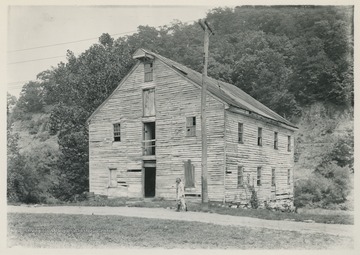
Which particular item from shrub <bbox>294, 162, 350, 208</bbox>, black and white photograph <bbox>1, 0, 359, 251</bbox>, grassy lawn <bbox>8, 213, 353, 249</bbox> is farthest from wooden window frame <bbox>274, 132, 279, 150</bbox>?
grassy lawn <bbox>8, 213, 353, 249</bbox>

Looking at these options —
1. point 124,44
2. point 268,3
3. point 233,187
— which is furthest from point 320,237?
point 124,44

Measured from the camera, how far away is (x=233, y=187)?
24.0 metres

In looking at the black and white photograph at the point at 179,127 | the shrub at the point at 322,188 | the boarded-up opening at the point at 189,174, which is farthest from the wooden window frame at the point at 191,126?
the shrub at the point at 322,188

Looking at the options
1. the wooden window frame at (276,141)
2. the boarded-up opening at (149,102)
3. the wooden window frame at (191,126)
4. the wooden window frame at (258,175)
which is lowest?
the wooden window frame at (258,175)

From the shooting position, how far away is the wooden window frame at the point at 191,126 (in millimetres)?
24672

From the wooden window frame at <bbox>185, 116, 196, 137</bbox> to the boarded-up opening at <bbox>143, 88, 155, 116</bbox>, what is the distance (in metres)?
2.63

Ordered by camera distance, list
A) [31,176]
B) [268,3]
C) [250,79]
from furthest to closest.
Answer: [250,79] → [31,176] → [268,3]

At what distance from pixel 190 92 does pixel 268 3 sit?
458 inches

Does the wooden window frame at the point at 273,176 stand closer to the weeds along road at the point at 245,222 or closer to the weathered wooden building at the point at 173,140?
the weathered wooden building at the point at 173,140

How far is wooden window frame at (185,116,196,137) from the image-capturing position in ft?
80.9

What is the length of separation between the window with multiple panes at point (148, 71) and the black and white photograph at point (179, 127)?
71 millimetres

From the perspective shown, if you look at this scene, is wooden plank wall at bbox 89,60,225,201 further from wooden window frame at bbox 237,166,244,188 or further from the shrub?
the shrub

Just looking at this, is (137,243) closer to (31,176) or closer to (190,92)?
(190,92)

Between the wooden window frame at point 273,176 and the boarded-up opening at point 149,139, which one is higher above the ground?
the boarded-up opening at point 149,139
